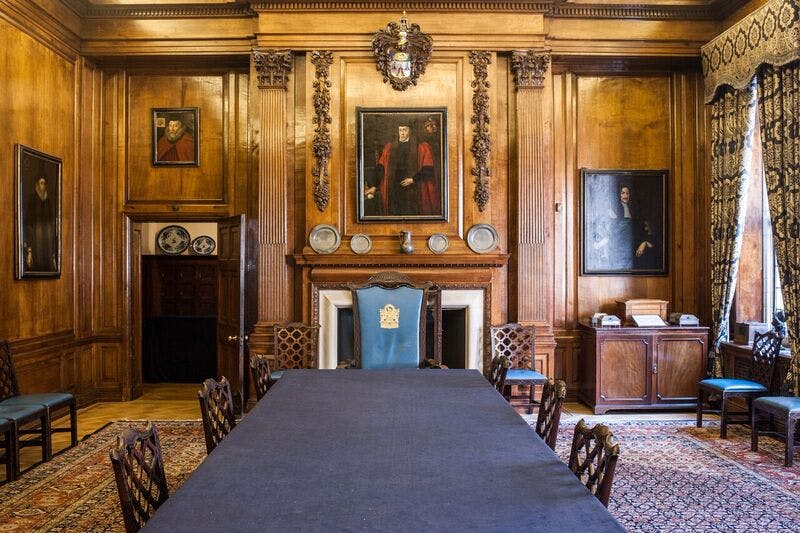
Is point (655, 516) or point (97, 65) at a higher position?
point (97, 65)

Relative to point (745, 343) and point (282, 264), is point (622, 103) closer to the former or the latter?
point (745, 343)

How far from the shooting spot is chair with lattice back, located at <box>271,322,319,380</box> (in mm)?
5949

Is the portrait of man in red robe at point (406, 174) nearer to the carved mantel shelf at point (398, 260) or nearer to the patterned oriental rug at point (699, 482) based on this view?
the carved mantel shelf at point (398, 260)

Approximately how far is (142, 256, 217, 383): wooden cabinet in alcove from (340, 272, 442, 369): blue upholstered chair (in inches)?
155

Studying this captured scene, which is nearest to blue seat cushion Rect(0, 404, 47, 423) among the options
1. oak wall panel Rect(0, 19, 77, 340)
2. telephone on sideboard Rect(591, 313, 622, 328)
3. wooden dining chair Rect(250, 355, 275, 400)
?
oak wall panel Rect(0, 19, 77, 340)

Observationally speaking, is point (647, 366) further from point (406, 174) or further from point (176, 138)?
point (176, 138)

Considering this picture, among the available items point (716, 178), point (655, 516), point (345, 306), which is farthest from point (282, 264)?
point (716, 178)

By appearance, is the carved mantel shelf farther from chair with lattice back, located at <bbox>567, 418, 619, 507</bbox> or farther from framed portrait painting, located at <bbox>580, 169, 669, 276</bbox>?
chair with lattice back, located at <bbox>567, 418, 619, 507</bbox>

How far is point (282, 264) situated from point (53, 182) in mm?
2394

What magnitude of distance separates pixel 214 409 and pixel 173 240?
6795mm

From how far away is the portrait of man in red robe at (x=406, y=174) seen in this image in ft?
20.4

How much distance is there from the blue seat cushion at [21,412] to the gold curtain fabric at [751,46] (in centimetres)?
657

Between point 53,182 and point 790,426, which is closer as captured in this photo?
point 790,426

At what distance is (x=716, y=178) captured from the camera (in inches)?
246
